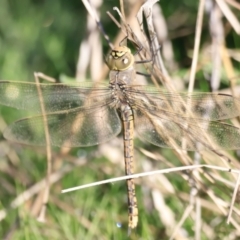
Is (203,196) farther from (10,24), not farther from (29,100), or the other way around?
(10,24)

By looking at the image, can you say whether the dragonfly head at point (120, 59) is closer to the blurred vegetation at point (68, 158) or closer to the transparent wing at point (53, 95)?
the transparent wing at point (53, 95)

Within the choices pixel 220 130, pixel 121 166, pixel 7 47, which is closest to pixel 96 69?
pixel 121 166

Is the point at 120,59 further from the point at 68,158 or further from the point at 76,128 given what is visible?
the point at 68,158

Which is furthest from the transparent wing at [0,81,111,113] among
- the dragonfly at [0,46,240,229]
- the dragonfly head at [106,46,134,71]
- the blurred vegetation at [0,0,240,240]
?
the blurred vegetation at [0,0,240,240]

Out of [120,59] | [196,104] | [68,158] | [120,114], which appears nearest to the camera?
[196,104]

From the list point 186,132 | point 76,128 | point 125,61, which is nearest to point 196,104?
point 186,132

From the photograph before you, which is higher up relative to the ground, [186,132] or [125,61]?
[125,61]
